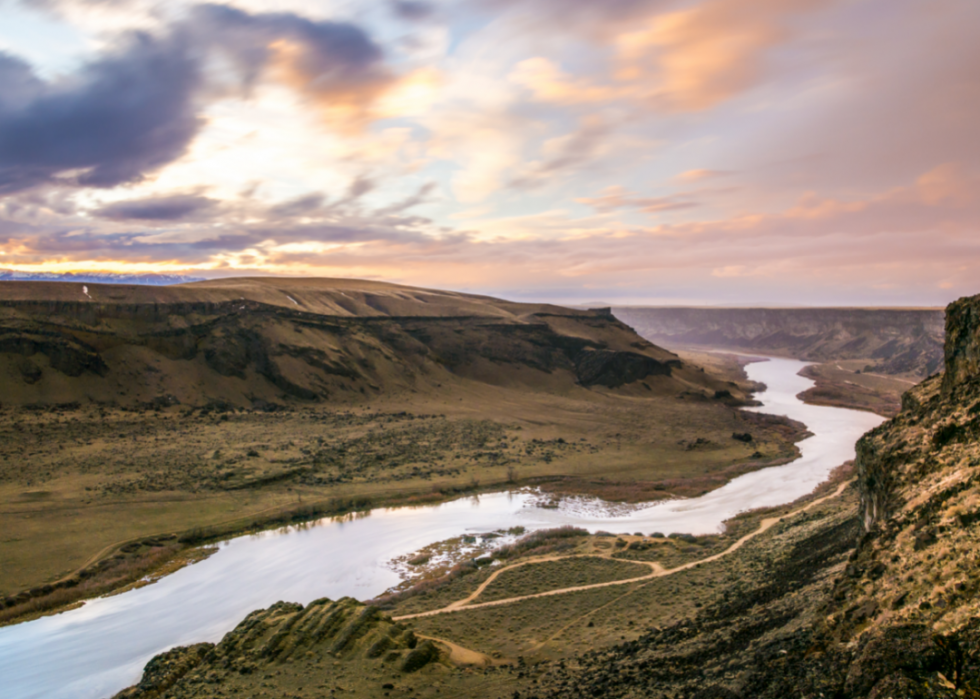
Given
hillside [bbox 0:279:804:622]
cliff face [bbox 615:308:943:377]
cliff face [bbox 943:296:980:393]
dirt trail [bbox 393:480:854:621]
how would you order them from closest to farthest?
cliff face [bbox 943:296:980:393], dirt trail [bbox 393:480:854:621], hillside [bbox 0:279:804:622], cliff face [bbox 615:308:943:377]

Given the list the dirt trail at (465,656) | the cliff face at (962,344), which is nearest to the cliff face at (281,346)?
the dirt trail at (465,656)

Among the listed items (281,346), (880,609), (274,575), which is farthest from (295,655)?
(281,346)

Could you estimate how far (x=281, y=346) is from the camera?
244ft

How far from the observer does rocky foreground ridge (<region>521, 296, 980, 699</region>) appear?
8453 mm

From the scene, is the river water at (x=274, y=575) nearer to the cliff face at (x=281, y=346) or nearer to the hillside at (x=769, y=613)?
the hillside at (x=769, y=613)

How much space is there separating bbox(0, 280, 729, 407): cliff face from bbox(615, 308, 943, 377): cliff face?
203 ft

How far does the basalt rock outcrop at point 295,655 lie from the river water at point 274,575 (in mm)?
4367

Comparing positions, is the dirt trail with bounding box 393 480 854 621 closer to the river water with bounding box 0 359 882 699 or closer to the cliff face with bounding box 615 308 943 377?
the river water with bounding box 0 359 882 699

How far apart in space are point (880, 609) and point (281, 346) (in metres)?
73.0

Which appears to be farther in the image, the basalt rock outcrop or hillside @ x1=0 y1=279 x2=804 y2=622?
hillside @ x1=0 y1=279 x2=804 y2=622

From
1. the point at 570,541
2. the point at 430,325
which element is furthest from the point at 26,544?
the point at 430,325

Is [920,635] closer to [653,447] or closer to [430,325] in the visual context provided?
[653,447]

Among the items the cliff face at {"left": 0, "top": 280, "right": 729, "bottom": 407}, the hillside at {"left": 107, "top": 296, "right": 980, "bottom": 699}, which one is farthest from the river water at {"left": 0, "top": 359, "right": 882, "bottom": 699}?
the cliff face at {"left": 0, "top": 280, "right": 729, "bottom": 407}

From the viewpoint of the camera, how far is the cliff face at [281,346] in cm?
6097
